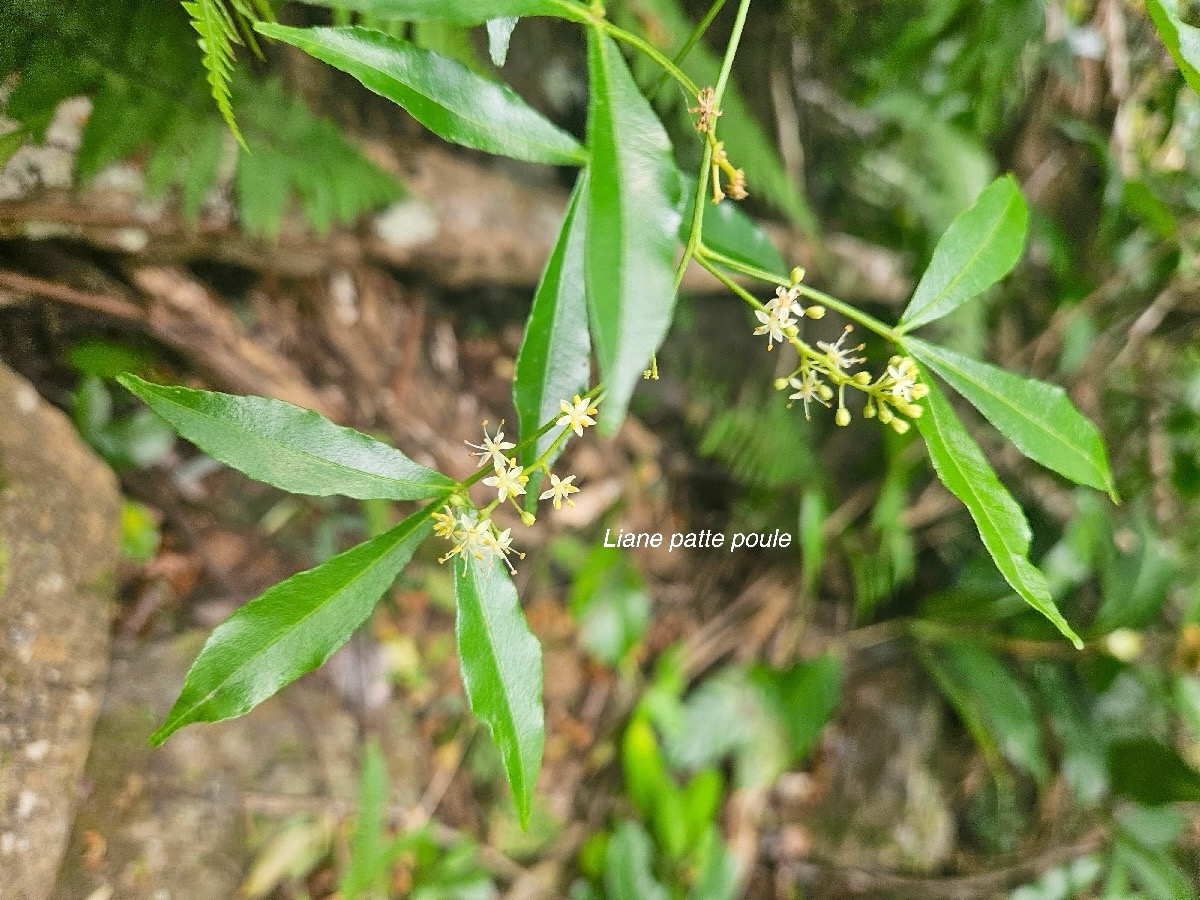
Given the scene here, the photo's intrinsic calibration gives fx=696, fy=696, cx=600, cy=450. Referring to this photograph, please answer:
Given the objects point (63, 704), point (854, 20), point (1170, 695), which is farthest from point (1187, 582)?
point (63, 704)

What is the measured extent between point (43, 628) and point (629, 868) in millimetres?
1334

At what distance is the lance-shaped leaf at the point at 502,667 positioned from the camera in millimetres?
643

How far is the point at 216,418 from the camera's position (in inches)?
24.6

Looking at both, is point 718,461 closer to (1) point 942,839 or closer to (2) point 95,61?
(1) point 942,839

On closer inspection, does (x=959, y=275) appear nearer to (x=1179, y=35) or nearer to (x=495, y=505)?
(x=1179, y=35)

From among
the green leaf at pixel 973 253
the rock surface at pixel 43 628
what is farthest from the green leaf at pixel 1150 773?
the rock surface at pixel 43 628

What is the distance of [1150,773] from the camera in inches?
67.9

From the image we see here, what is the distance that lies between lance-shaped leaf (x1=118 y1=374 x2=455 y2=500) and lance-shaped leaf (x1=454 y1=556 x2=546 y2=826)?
4.3 inches

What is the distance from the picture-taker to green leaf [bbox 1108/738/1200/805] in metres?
1.65

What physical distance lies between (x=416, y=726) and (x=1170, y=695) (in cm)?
195

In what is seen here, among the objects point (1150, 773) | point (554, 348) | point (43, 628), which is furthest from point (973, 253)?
point (1150, 773)

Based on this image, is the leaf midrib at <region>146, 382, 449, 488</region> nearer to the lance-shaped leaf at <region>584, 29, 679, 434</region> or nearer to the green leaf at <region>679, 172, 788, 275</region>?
the lance-shaped leaf at <region>584, 29, 679, 434</region>

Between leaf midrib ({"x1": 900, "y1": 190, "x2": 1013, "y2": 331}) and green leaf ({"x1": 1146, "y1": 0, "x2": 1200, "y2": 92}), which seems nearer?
green leaf ({"x1": 1146, "y1": 0, "x2": 1200, "y2": 92})

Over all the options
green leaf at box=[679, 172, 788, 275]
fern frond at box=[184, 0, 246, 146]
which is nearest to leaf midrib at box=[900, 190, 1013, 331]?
green leaf at box=[679, 172, 788, 275]
